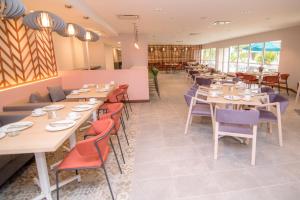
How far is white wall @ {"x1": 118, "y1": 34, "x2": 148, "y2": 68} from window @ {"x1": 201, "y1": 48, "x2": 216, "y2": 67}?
8.40m

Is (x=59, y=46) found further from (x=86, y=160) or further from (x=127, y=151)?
(x=86, y=160)

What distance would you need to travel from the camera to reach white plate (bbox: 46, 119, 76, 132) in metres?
1.85

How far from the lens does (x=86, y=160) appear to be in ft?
5.87

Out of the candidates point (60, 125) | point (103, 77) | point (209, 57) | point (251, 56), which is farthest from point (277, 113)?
point (209, 57)

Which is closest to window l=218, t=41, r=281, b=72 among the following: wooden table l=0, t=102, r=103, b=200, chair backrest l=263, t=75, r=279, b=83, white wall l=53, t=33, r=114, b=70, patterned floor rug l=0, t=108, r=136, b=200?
chair backrest l=263, t=75, r=279, b=83

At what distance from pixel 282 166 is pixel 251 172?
0.46 metres

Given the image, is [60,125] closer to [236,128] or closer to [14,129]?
[14,129]

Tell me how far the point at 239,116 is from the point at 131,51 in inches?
278

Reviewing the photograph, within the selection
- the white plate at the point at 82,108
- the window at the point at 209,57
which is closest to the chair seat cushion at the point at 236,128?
the white plate at the point at 82,108

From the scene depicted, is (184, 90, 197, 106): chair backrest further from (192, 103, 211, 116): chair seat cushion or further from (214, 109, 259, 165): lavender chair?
(214, 109, 259, 165): lavender chair

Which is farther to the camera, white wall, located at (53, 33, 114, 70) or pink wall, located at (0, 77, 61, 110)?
white wall, located at (53, 33, 114, 70)

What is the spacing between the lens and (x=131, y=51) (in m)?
8.66

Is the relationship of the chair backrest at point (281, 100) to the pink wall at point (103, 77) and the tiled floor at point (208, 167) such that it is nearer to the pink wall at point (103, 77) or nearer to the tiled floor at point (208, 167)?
the tiled floor at point (208, 167)

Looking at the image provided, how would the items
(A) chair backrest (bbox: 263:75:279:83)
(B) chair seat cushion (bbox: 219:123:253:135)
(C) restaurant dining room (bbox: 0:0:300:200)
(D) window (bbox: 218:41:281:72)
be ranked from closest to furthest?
(C) restaurant dining room (bbox: 0:0:300:200) < (B) chair seat cushion (bbox: 219:123:253:135) < (A) chair backrest (bbox: 263:75:279:83) < (D) window (bbox: 218:41:281:72)
